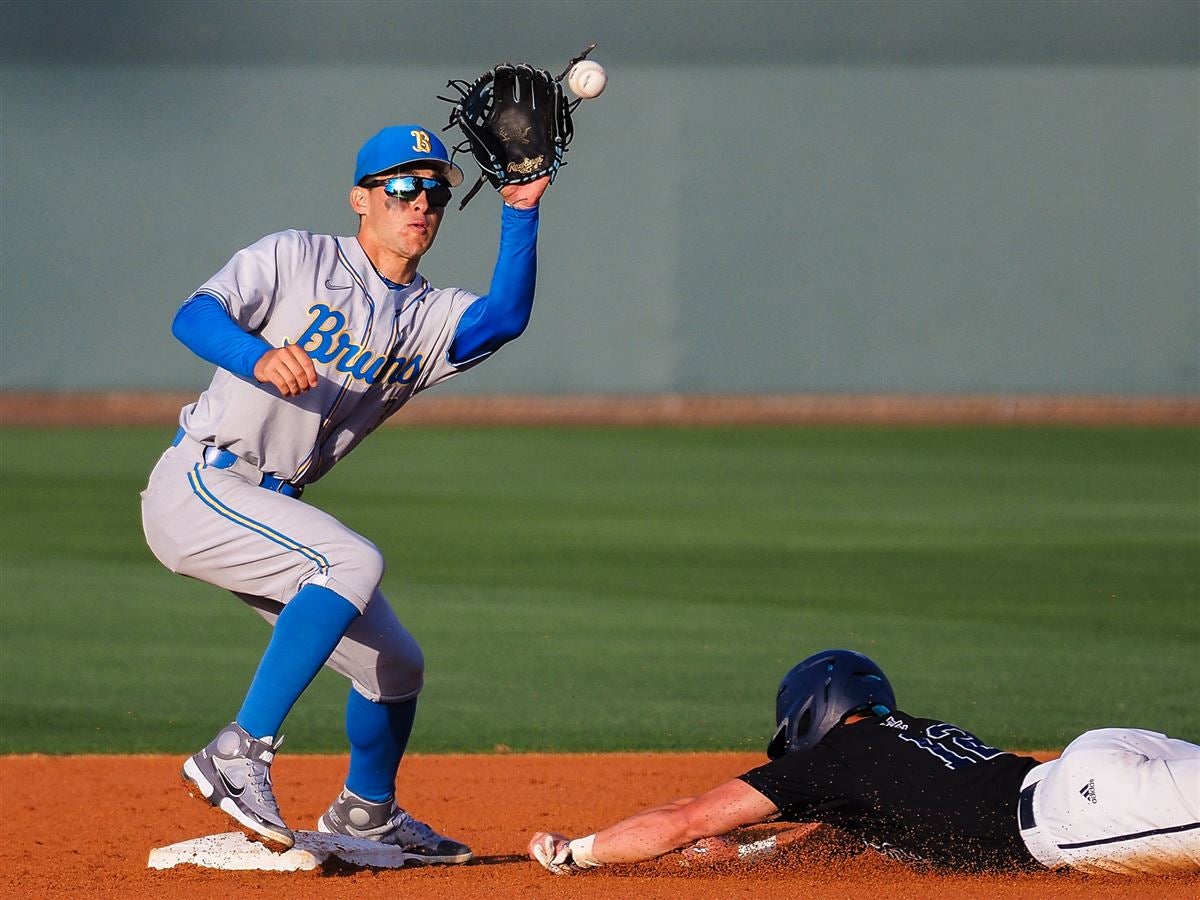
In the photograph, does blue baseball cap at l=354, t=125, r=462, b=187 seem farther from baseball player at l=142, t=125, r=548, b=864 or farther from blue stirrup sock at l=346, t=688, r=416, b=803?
blue stirrup sock at l=346, t=688, r=416, b=803

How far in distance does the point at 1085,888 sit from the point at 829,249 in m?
21.8

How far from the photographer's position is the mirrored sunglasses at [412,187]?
4.47 m

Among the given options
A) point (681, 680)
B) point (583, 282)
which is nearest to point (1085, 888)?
point (681, 680)

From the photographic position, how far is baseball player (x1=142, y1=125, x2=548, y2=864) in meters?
4.10

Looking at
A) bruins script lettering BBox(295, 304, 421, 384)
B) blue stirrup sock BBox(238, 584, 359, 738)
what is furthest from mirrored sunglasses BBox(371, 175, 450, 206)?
blue stirrup sock BBox(238, 584, 359, 738)

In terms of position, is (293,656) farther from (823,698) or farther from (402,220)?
(823,698)

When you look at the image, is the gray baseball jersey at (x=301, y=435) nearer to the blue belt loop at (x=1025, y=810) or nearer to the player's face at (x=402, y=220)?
the player's face at (x=402, y=220)

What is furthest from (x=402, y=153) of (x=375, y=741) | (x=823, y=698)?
(x=823, y=698)

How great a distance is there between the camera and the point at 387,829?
4738 mm

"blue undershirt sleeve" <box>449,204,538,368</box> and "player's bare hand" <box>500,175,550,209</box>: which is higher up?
"player's bare hand" <box>500,175,550,209</box>

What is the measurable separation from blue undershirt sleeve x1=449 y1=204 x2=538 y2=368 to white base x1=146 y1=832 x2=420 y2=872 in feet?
4.26

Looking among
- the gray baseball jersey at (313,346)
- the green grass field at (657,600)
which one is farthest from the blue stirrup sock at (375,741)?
the green grass field at (657,600)

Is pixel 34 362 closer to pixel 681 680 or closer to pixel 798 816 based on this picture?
pixel 681 680

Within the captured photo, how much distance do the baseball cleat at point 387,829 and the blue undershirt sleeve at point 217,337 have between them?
1.30 metres
